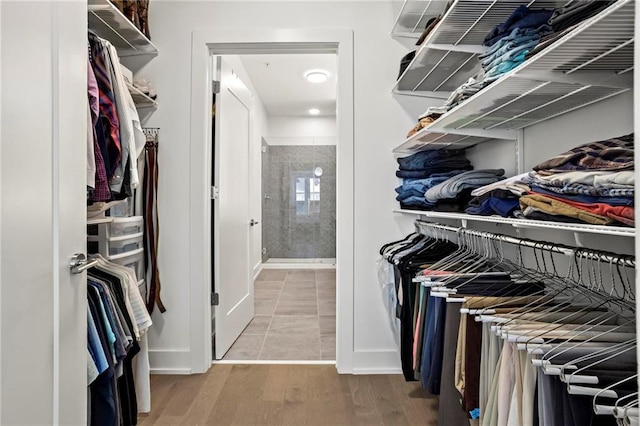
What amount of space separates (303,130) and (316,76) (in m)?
2.03

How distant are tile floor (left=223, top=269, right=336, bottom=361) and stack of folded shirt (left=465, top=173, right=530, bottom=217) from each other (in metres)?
1.71

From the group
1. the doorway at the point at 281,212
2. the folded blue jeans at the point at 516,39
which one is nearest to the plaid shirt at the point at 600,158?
the folded blue jeans at the point at 516,39

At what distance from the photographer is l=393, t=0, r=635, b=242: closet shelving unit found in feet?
2.75

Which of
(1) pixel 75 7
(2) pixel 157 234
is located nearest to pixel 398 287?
(2) pixel 157 234

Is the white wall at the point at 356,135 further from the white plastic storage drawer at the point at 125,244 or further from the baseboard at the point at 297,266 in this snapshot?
the baseboard at the point at 297,266

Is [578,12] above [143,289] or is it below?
above

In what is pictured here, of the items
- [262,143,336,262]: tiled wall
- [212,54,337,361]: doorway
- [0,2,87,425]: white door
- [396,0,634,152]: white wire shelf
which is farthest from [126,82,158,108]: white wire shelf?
[262,143,336,262]: tiled wall

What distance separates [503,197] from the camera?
121cm

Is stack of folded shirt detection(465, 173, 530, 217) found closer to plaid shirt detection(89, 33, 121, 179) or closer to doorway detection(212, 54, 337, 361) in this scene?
plaid shirt detection(89, 33, 121, 179)

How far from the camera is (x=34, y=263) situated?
1.01m

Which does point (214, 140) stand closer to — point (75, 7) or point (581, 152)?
point (75, 7)

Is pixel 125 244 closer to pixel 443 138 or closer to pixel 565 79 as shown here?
pixel 443 138

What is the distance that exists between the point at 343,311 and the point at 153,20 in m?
2.24

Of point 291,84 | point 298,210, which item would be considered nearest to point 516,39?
point 291,84
